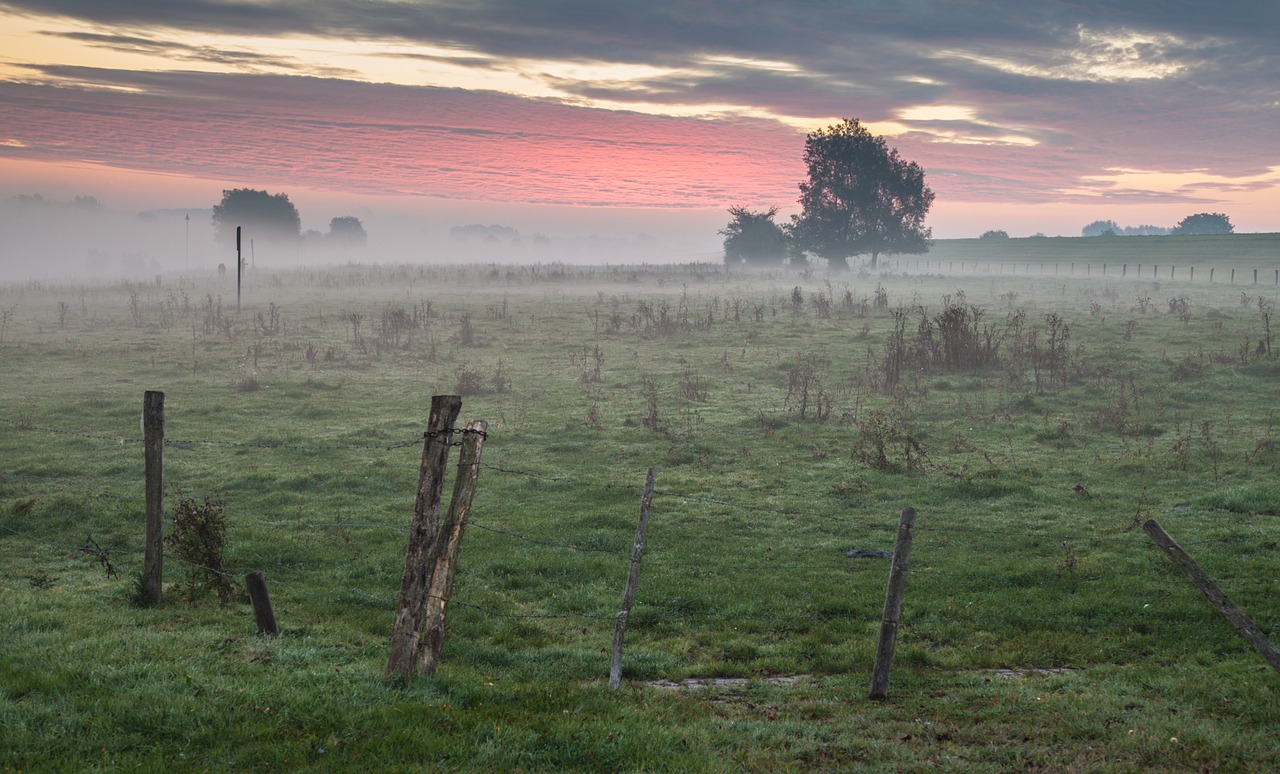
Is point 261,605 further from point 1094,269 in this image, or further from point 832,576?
point 1094,269

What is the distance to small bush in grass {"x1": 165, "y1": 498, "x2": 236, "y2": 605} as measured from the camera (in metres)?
11.1

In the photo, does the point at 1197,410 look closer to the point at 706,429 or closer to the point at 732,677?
the point at 706,429

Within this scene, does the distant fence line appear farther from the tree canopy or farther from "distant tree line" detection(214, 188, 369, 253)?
"distant tree line" detection(214, 188, 369, 253)

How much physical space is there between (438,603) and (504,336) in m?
34.1

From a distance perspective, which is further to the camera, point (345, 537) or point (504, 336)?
point (504, 336)

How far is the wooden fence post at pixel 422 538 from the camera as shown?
8.08 metres

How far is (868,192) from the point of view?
90750 mm

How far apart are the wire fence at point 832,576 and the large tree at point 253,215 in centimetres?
16443

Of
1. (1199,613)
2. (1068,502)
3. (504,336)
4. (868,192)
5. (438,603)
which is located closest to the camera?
(438,603)

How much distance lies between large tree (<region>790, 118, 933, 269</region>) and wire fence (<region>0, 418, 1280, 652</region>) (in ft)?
261

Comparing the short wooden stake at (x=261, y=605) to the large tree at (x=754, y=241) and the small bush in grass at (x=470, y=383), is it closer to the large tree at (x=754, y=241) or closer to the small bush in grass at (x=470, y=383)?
the small bush in grass at (x=470, y=383)

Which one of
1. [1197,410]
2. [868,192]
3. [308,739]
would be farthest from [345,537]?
[868,192]

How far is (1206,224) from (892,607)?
19530 cm

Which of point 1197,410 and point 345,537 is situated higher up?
point 1197,410
